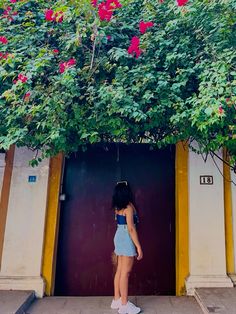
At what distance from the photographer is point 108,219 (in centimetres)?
455

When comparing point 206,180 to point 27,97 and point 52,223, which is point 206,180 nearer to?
point 52,223

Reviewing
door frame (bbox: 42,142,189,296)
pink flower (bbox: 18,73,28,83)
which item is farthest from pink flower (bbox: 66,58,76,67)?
door frame (bbox: 42,142,189,296)

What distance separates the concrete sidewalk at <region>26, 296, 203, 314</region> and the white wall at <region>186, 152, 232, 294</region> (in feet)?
1.14

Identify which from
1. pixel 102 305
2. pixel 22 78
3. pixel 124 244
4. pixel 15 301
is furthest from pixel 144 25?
pixel 15 301

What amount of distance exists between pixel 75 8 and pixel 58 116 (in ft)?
4.22

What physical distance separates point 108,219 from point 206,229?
1.51m

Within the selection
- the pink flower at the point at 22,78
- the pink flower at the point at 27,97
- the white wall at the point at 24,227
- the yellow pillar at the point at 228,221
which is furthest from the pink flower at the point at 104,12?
the yellow pillar at the point at 228,221

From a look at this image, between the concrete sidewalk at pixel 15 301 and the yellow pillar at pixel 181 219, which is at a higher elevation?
the yellow pillar at pixel 181 219

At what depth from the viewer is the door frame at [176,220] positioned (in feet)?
13.6

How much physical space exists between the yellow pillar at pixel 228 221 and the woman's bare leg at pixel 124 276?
1.62 meters

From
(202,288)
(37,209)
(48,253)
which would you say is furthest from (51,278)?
(202,288)

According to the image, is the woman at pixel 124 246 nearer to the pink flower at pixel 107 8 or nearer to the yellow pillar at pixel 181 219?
the yellow pillar at pixel 181 219

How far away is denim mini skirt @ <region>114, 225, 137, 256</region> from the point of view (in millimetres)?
3492

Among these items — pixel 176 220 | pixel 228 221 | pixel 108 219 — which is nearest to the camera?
pixel 228 221
